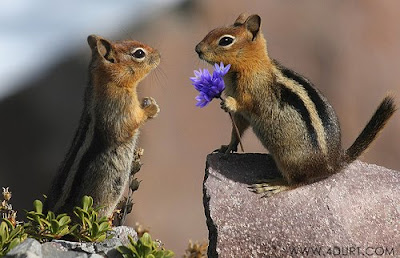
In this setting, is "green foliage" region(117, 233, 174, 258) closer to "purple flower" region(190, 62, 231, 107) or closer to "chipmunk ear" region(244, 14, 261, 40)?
"purple flower" region(190, 62, 231, 107)

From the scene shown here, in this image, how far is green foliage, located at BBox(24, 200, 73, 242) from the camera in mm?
5613

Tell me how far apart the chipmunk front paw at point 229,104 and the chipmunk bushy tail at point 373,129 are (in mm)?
1146

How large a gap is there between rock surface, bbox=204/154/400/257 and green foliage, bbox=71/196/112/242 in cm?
85

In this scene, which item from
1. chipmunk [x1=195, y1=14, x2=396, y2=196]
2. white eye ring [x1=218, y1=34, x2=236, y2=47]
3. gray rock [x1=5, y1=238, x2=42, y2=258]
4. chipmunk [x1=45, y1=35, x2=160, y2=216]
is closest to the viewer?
gray rock [x1=5, y1=238, x2=42, y2=258]

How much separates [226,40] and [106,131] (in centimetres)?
121

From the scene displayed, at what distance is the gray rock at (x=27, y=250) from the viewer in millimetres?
5062

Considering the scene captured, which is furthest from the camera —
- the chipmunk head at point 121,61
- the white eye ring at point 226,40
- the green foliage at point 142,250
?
the chipmunk head at point 121,61

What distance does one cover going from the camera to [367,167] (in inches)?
269

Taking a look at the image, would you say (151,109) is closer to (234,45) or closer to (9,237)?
(234,45)

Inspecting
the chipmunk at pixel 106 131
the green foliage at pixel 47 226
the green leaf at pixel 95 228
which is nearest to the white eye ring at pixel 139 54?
the chipmunk at pixel 106 131

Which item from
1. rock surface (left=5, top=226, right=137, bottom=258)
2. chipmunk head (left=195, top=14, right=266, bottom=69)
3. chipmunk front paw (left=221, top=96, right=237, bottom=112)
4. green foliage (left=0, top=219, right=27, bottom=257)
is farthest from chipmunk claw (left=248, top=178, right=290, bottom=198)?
green foliage (left=0, top=219, right=27, bottom=257)

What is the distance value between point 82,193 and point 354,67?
5143 millimetres

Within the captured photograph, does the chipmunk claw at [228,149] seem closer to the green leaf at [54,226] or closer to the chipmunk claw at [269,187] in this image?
the chipmunk claw at [269,187]

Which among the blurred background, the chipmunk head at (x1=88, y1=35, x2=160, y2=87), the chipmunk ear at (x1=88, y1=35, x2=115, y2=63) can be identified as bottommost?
the blurred background
